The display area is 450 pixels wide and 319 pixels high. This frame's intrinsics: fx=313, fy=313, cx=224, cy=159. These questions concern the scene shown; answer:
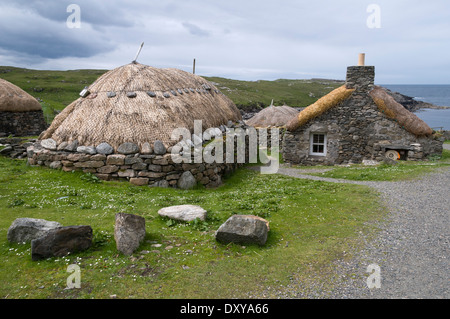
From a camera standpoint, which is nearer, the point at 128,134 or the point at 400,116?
the point at 128,134

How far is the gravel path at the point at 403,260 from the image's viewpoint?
20.2 ft

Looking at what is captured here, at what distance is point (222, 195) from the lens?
12664 millimetres

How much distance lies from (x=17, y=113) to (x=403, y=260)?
34059mm

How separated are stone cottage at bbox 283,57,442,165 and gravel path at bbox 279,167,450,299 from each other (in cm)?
1216

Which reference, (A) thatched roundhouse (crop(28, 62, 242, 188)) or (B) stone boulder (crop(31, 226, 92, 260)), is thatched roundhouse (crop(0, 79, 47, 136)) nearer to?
(A) thatched roundhouse (crop(28, 62, 242, 188))

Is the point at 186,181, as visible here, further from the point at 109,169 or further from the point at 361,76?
the point at 361,76

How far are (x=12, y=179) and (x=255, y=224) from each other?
11355 millimetres

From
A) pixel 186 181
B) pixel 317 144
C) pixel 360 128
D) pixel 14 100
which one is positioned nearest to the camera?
pixel 186 181

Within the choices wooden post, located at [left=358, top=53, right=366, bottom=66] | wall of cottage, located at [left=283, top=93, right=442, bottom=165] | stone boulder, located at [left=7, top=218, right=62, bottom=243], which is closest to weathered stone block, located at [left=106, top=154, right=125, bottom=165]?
stone boulder, located at [left=7, top=218, right=62, bottom=243]

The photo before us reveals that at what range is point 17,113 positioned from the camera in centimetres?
3027

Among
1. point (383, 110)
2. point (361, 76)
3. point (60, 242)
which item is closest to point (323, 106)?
point (361, 76)

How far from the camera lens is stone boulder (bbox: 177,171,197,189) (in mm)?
14406
